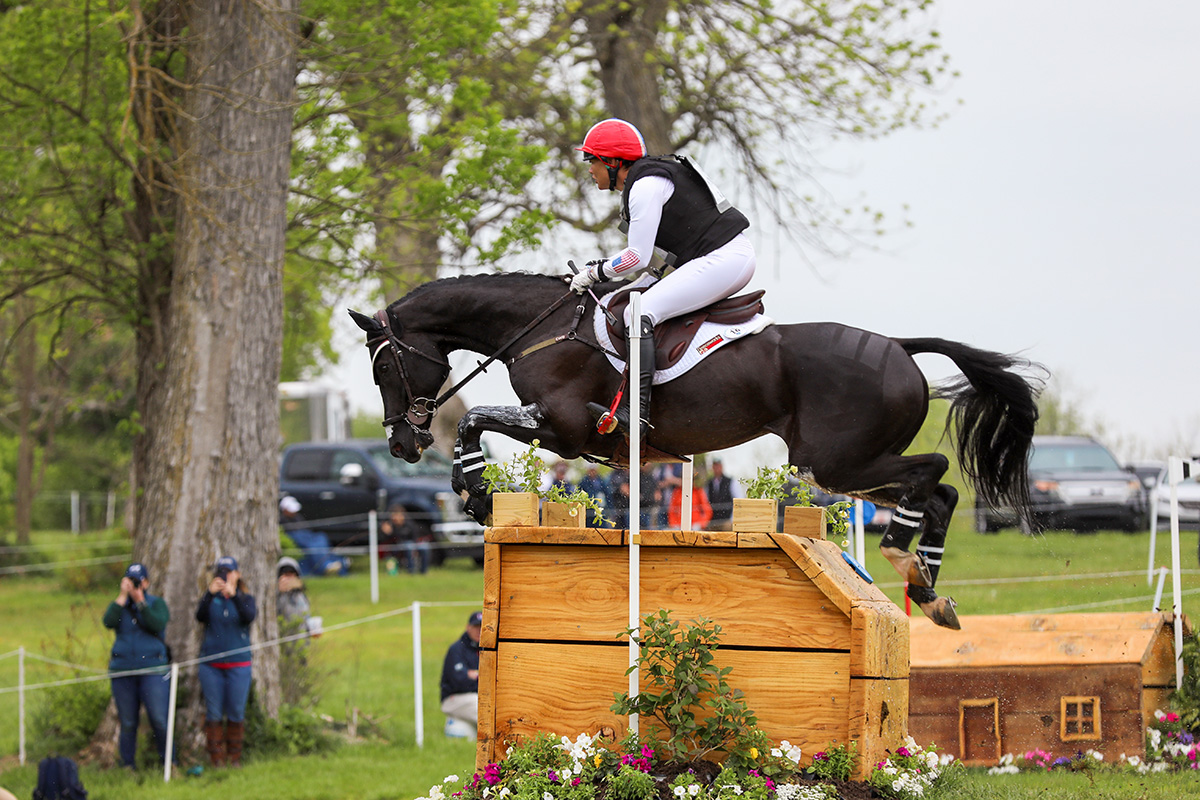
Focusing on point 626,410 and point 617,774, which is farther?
point 626,410

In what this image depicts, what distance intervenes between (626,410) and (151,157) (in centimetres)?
509

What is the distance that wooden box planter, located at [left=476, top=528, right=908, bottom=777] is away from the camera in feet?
12.5

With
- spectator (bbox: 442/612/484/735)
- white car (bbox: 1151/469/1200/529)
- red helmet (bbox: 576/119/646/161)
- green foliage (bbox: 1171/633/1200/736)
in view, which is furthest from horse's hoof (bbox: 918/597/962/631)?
white car (bbox: 1151/469/1200/529)

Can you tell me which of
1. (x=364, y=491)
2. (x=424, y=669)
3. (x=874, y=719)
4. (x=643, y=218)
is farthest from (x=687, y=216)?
(x=364, y=491)

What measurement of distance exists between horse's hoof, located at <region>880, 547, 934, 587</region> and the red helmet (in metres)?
1.76

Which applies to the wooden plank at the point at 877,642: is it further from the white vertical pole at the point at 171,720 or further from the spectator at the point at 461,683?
the white vertical pole at the point at 171,720

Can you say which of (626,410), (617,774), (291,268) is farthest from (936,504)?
(291,268)

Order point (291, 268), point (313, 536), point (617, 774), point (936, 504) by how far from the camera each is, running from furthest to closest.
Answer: point (313, 536) < point (291, 268) < point (936, 504) < point (617, 774)

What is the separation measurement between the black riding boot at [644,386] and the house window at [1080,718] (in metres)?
3.05

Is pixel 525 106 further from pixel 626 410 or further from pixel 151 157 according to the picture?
pixel 626 410

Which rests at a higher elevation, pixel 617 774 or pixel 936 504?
pixel 936 504

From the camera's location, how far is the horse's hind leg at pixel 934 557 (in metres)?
4.19

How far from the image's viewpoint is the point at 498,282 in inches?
186

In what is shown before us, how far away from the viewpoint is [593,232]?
14.5 m
